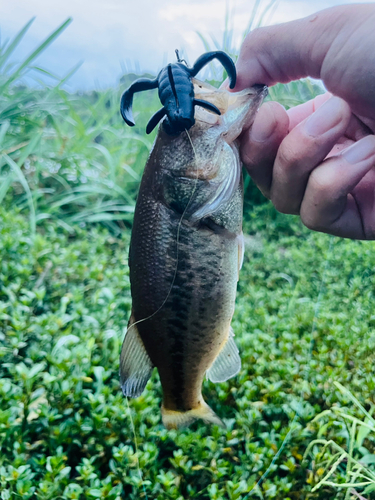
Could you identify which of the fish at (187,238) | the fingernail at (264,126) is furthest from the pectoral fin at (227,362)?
Answer: the fingernail at (264,126)

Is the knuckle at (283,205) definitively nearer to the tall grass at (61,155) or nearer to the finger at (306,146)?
the finger at (306,146)

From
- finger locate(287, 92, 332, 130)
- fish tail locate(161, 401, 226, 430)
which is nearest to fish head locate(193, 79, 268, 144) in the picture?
finger locate(287, 92, 332, 130)

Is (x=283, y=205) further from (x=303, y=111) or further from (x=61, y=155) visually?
(x=61, y=155)

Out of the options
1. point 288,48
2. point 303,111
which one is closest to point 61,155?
point 303,111

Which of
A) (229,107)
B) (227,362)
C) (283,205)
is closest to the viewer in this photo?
(229,107)

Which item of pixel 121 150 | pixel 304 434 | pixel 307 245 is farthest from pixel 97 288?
pixel 121 150

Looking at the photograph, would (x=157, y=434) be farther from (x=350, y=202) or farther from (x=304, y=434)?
(x=350, y=202)
